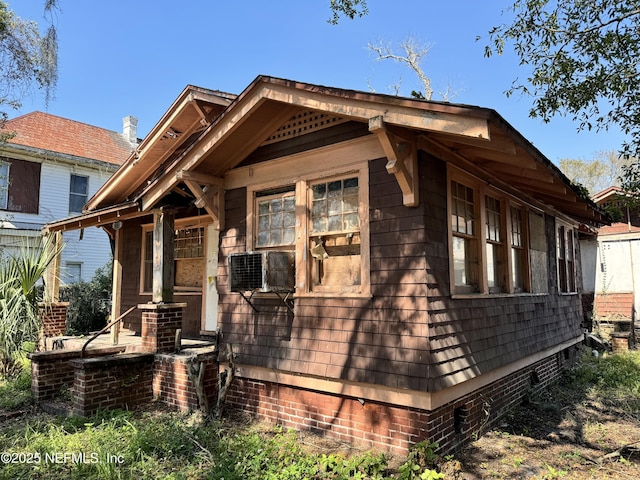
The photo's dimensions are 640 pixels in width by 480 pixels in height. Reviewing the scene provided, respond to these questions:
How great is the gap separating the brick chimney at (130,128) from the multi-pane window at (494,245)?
1954cm

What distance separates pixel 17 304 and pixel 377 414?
6562 mm

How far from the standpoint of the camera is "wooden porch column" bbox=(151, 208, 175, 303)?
6.92 metres

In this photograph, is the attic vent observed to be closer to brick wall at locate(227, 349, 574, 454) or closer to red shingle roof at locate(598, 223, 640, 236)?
brick wall at locate(227, 349, 574, 454)

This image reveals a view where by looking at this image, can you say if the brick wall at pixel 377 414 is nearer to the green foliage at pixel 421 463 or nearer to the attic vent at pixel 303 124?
the green foliage at pixel 421 463

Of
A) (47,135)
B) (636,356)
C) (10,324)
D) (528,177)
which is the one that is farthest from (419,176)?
(47,135)

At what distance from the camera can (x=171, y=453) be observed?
4695mm

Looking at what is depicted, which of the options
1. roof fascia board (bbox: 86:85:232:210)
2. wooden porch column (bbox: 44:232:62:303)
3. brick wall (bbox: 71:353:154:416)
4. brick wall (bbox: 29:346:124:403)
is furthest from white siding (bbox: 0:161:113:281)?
brick wall (bbox: 71:353:154:416)

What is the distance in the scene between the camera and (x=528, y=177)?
19.7 ft

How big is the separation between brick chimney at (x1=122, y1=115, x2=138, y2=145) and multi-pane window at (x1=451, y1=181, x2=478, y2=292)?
19.8 meters

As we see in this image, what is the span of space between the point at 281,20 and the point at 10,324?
7.95 m

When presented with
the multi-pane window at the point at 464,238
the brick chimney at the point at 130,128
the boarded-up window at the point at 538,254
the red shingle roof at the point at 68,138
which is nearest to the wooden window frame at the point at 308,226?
the multi-pane window at the point at 464,238

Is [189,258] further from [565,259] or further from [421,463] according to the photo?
[565,259]

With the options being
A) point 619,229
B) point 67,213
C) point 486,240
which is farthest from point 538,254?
point 67,213

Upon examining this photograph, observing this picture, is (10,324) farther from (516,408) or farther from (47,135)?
(47,135)
